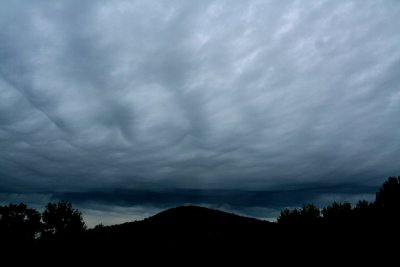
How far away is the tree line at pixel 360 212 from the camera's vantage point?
74.6 ft

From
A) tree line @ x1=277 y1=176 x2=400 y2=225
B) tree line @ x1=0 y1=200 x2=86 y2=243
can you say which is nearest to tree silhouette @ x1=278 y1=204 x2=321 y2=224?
tree line @ x1=277 y1=176 x2=400 y2=225

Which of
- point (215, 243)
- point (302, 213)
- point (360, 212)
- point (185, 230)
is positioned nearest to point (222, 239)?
point (215, 243)

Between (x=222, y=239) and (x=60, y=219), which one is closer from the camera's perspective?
(x=222, y=239)

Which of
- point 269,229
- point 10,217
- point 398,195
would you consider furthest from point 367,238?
point 10,217

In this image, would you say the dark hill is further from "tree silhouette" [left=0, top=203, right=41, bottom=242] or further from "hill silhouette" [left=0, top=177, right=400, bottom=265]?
"tree silhouette" [left=0, top=203, right=41, bottom=242]

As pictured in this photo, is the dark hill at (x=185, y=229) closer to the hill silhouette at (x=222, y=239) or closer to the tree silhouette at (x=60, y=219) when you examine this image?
the hill silhouette at (x=222, y=239)

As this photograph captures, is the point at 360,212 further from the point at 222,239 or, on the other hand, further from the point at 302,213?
the point at 302,213

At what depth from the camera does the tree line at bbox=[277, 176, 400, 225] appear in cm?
2273

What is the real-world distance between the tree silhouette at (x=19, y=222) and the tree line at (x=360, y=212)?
5772 centimetres

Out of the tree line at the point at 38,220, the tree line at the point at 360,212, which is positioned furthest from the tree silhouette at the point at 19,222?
the tree line at the point at 360,212

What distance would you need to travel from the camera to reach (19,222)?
217 ft

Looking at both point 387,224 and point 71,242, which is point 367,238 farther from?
point 71,242

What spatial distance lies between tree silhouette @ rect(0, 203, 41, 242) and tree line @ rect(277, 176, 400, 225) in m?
57.7

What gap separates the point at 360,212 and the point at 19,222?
71203 mm
